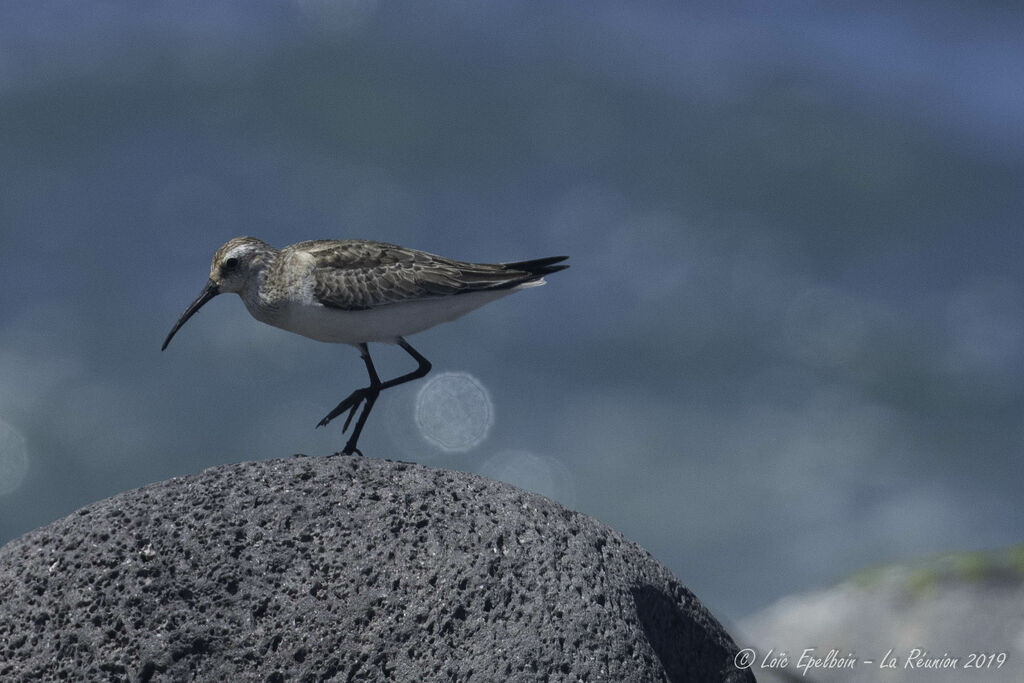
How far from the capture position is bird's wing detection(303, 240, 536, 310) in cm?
912

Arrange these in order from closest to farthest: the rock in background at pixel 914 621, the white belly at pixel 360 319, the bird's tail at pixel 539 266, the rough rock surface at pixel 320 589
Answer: the rough rock surface at pixel 320 589 < the white belly at pixel 360 319 < the bird's tail at pixel 539 266 < the rock in background at pixel 914 621

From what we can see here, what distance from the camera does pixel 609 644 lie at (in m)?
6.81

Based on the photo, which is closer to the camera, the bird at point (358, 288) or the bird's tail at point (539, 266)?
the bird at point (358, 288)

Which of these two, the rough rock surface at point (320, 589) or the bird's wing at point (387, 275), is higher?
the bird's wing at point (387, 275)

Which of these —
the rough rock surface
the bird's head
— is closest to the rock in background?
the rough rock surface

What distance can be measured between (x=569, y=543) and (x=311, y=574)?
1.67m

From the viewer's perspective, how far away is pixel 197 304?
378 inches

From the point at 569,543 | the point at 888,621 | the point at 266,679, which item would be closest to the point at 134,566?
the point at 266,679

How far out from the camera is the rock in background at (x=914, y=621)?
11.2 m

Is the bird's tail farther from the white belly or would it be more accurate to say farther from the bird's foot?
the bird's foot

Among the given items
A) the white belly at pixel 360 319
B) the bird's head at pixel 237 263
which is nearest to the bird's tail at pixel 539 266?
the white belly at pixel 360 319

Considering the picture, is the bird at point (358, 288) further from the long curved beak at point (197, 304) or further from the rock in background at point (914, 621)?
the rock in background at point (914, 621)

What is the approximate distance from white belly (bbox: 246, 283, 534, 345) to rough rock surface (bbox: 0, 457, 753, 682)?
76.0 inches

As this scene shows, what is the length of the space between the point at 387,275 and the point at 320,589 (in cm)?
338
